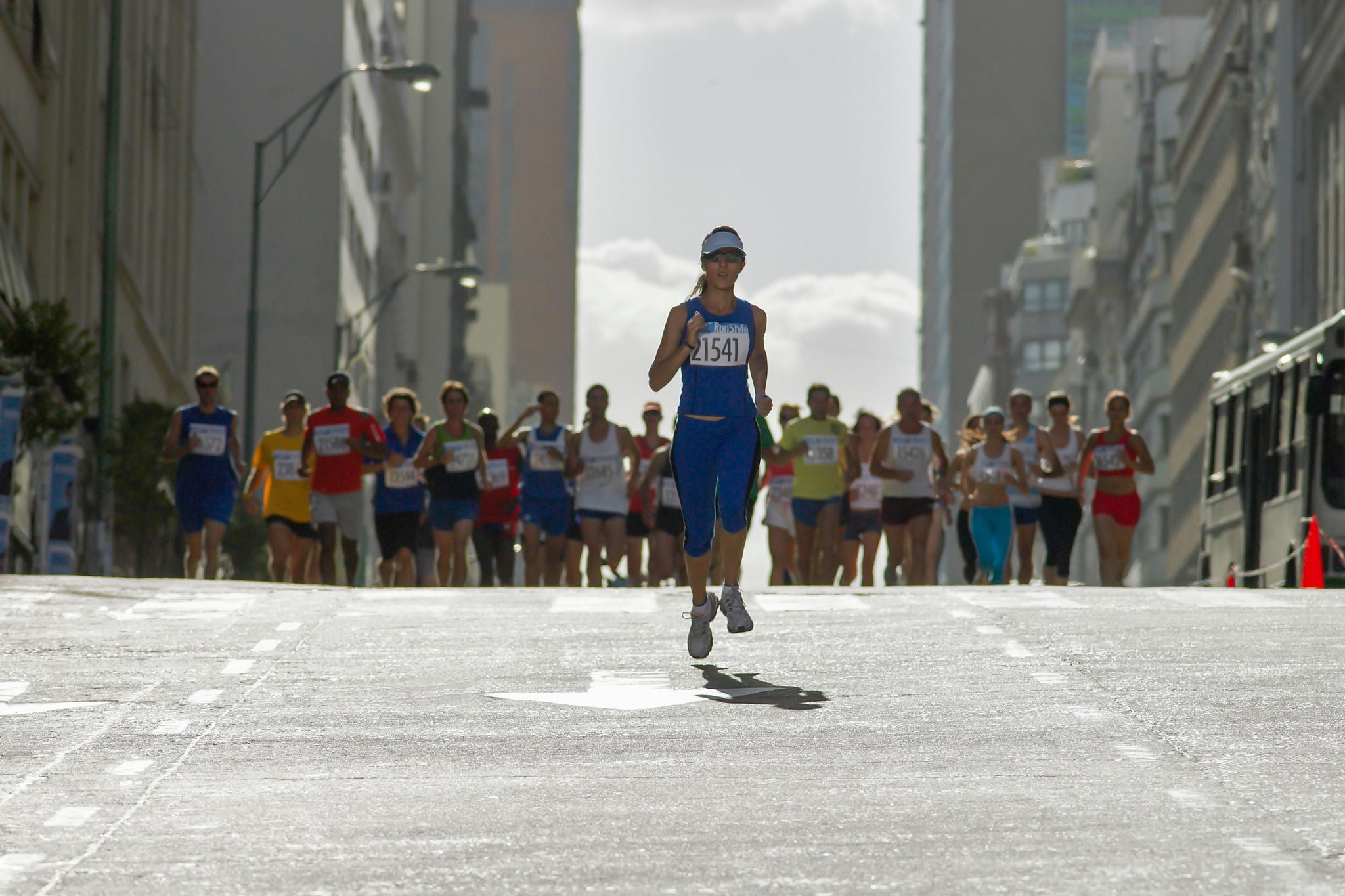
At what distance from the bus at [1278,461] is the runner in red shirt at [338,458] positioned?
8.18m

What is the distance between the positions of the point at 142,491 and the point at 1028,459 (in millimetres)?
11256

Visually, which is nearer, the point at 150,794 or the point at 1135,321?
the point at 150,794

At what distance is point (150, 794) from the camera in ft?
24.9

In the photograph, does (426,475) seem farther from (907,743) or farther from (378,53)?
(378,53)

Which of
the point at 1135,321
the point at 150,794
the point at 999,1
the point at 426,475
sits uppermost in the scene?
the point at 999,1

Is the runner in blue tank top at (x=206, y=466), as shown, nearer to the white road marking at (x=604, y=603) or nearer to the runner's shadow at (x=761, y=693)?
the white road marking at (x=604, y=603)

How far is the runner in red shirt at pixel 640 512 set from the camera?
950 inches

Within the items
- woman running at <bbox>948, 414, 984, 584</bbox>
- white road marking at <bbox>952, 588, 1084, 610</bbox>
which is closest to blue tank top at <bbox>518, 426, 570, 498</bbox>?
woman running at <bbox>948, 414, 984, 584</bbox>

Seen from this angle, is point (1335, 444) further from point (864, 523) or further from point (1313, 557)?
point (864, 523)

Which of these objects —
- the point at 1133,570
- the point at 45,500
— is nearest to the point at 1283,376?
the point at 45,500

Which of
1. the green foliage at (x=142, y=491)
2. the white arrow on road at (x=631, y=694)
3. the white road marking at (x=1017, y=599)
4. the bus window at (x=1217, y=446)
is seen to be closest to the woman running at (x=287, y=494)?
the green foliage at (x=142, y=491)

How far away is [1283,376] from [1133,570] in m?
74.1

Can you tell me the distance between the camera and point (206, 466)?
22094mm

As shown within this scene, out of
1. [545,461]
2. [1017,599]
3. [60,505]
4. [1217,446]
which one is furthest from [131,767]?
[1217,446]
